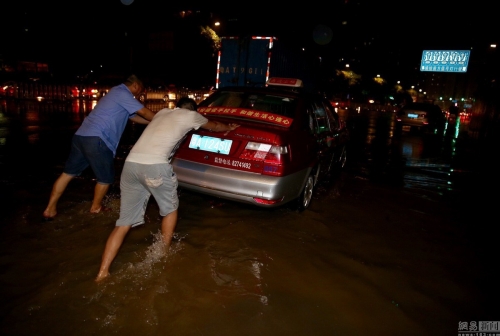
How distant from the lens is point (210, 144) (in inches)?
167

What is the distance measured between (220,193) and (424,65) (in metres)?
30.4

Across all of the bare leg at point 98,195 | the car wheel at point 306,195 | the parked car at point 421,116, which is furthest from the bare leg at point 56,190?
the parked car at point 421,116

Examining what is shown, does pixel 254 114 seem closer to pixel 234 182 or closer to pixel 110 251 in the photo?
pixel 234 182

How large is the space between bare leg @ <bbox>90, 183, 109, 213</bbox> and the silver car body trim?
82 centimetres

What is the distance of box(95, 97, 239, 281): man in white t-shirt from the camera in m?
3.03

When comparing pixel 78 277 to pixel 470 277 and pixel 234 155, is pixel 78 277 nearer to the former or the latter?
pixel 234 155

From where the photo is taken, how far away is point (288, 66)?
1031cm

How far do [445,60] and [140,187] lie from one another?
31.4 meters

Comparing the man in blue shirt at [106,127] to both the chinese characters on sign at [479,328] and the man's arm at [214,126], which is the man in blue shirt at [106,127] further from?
the chinese characters on sign at [479,328]

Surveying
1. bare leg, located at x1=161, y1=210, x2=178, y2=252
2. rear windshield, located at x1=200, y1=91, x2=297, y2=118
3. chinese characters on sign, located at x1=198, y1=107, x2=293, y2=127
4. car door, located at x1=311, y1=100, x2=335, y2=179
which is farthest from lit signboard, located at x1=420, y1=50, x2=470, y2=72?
bare leg, located at x1=161, y1=210, x2=178, y2=252

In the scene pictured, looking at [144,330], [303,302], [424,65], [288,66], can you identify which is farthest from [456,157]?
[424,65]

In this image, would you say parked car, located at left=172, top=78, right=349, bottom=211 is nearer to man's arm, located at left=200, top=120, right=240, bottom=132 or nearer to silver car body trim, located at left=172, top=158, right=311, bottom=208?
silver car body trim, located at left=172, top=158, right=311, bottom=208

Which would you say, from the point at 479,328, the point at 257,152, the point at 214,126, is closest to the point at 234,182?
the point at 257,152

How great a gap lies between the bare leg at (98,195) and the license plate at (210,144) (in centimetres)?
108
